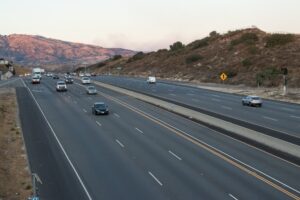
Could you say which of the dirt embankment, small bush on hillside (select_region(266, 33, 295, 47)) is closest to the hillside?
small bush on hillside (select_region(266, 33, 295, 47))

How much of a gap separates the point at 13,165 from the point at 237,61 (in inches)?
4139

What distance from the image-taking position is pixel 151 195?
1989 centimetres

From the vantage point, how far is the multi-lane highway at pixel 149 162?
2059 centimetres

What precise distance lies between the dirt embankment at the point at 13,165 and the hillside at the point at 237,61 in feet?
181

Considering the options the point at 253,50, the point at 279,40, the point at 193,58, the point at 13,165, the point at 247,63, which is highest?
the point at 279,40

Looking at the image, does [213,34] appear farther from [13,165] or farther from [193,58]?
[13,165]

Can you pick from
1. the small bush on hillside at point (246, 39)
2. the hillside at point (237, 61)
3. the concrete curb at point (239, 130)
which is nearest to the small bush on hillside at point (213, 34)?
the hillside at point (237, 61)

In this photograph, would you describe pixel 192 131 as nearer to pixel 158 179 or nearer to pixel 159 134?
pixel 159 134

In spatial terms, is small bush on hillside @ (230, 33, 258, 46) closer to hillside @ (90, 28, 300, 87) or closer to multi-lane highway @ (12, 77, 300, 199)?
hillside @ (90, 28, 300, 87)

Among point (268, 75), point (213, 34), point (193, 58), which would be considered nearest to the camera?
point (268, 75)

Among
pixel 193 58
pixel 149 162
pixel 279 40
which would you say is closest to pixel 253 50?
pixel 279 40

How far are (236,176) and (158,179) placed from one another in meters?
3.55

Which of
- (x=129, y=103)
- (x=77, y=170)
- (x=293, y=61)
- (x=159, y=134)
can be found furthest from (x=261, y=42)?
(x=77, y=170)

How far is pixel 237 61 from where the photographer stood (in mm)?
126625
